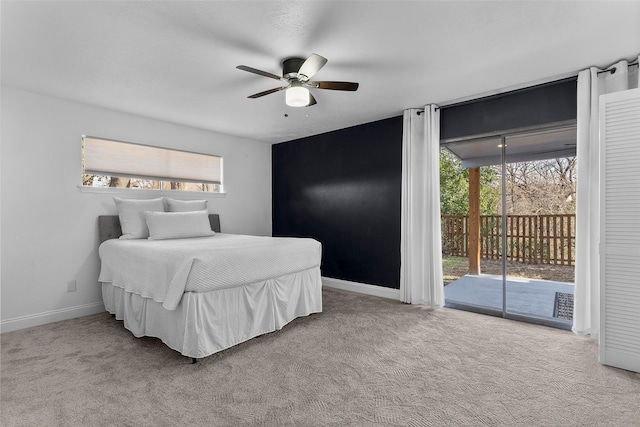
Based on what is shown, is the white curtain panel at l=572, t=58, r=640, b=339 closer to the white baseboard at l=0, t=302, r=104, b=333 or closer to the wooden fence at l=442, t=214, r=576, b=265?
the wooden fence at l=442, t=214, r=576, b=265

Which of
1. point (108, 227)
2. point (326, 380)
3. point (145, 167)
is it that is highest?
point (145, 167)

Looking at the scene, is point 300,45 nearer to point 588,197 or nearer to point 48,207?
point 588,197

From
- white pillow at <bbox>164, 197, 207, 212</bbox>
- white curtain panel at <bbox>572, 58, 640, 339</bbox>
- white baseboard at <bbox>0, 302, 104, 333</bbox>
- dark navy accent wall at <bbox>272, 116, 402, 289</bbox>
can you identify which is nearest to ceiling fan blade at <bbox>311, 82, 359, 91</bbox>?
dark navy accent wall at <bbox>272, 116, 402, 289</bbox>

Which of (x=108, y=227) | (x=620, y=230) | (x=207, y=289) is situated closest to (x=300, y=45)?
(x=207, y=289)

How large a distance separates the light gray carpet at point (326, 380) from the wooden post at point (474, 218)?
98 centimetres

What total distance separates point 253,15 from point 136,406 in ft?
8.36

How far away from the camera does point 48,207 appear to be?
3.35m

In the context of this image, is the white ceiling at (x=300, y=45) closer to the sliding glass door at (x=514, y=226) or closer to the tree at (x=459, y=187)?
the sliding glass door at (x=514, y=226)

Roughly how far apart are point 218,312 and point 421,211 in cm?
272

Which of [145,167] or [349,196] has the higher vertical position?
[145,167]

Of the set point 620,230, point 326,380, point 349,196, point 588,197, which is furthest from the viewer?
point 349,196

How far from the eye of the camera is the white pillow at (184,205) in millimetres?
4090

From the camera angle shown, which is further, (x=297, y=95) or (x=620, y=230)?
(x=297, y=95)

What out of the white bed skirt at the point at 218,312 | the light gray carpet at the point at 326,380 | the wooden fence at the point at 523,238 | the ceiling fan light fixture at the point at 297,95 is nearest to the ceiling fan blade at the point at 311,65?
the ceiling fan light fixture at the point at 297,95
